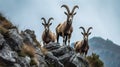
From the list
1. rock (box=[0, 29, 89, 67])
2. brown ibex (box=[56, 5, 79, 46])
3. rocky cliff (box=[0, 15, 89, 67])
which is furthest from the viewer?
brown ibex (box=[56, 5, 79, 46])

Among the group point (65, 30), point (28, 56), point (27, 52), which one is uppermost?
point (65, 30)

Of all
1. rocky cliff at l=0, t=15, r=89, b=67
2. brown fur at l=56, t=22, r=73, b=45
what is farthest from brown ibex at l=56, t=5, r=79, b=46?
rocky cliff at l=0, t=15, r=89, b=67

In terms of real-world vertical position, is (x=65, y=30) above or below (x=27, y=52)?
above

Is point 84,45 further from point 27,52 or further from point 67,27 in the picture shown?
point 27,52

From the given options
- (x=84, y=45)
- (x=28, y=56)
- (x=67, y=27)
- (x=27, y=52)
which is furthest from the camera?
(x=84, y=45)

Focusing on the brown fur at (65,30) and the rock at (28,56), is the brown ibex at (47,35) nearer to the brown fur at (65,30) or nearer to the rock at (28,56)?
the brown fur at (65,30)

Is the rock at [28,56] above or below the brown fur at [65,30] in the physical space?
below

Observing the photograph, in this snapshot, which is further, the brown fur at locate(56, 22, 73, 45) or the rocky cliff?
the brown fur at locate(56, 22, 73, 45)

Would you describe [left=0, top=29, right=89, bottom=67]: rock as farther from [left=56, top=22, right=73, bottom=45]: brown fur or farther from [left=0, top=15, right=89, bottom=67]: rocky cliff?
[left=56, top=22, right=73, bottom=45]: brown fur

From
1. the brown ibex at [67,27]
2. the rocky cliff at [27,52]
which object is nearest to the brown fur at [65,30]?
the brown ibex at [67,27]

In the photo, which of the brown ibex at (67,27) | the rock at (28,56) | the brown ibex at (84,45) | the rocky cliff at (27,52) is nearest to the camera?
the rock at (28,56)

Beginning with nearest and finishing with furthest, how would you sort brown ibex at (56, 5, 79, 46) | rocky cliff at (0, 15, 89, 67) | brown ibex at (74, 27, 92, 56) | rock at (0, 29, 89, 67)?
rock at (0, 29, 89, 67) < rocky cliff at (0, 15, 89, 67) < brown ibex at (56, 5, 79, 46) < brown ibex at (74, 27, 92, 56)

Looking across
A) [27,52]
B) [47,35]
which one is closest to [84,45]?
[47,35]

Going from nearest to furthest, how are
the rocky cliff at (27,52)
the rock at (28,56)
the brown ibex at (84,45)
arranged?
the rock at (28,56) → the rocky cliff at (27,52) → the brown ibex at (84,45)
